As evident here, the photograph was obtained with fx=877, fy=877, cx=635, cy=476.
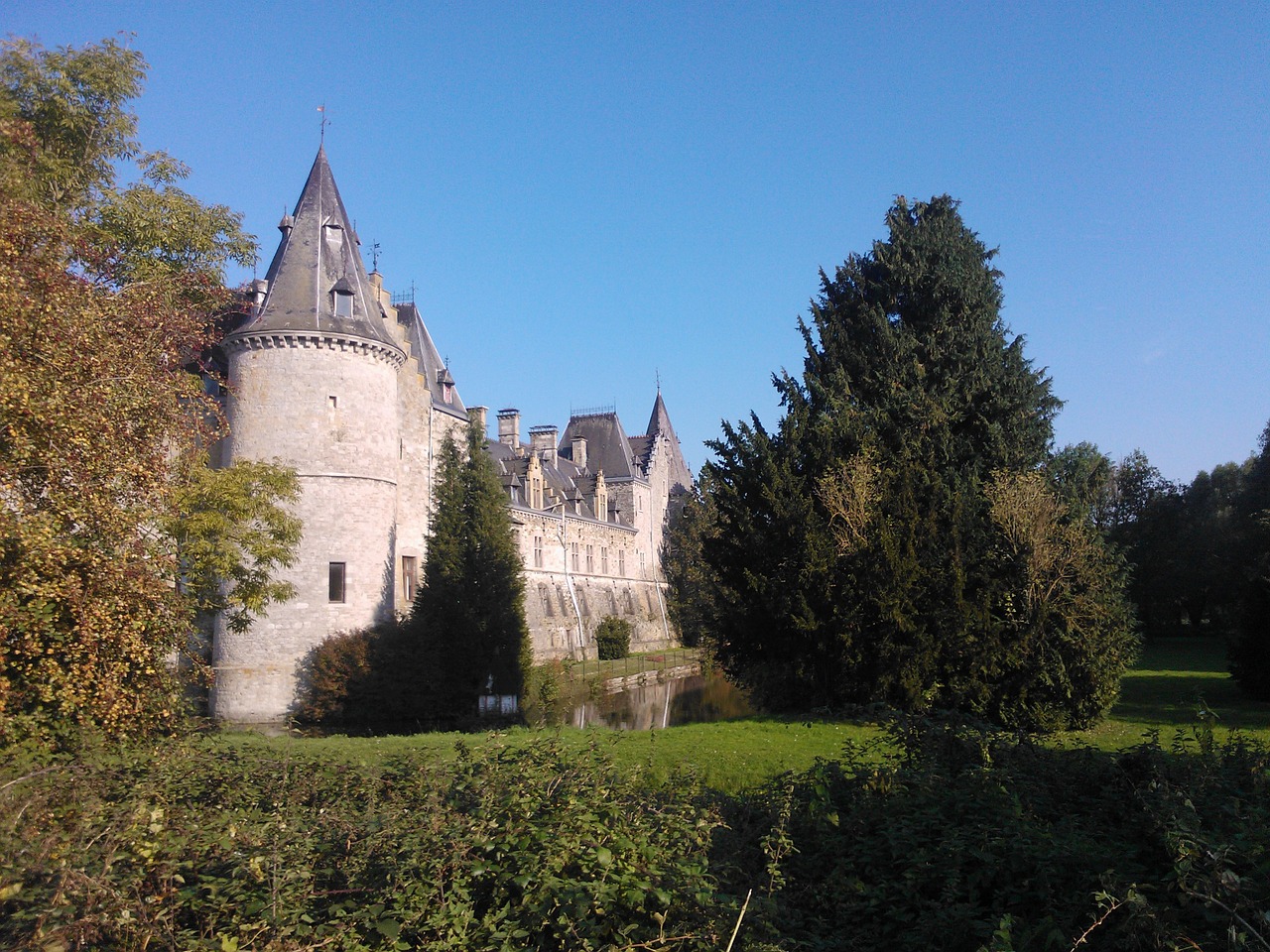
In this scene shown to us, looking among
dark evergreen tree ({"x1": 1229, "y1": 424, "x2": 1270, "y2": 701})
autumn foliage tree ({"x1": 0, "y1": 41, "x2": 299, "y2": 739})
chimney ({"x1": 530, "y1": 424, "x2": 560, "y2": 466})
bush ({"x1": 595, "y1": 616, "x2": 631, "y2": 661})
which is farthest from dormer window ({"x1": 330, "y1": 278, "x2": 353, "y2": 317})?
chimney ({"x1": 530, "y1": 424, "x2": 560, "y2": 466})

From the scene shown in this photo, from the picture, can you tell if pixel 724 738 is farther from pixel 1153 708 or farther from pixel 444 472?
pixel 444 472

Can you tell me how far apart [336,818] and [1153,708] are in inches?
690

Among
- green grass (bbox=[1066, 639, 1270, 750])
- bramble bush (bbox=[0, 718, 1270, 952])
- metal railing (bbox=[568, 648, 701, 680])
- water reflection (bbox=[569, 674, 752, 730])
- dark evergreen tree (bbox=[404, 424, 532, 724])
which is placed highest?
dark evergreen tree (bbox=[404, 424, 532, 724])

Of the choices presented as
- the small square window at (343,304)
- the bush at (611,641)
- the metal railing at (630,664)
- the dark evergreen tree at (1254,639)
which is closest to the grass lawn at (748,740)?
the dark evergreen tree at (1254,639)

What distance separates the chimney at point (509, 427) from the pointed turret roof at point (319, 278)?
22.2 meters

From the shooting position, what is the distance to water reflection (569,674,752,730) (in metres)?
24.9

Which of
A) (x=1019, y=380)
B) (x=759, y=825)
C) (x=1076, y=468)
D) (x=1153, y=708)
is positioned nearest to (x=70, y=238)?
(x=759, y=825)

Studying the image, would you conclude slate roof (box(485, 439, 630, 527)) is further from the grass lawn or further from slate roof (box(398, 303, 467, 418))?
the grass lawn

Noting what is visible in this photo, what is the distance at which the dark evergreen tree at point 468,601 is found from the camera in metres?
24.1

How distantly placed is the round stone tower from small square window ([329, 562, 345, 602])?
0.03 meters

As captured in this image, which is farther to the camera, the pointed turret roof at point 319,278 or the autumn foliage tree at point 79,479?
the pointed turret roof at point 319,278

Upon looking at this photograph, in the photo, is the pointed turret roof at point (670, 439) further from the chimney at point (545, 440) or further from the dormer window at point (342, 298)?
the dormer window at point (342, 298)

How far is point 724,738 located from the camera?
12.4 metres

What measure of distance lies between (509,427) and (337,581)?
84.9 ft
